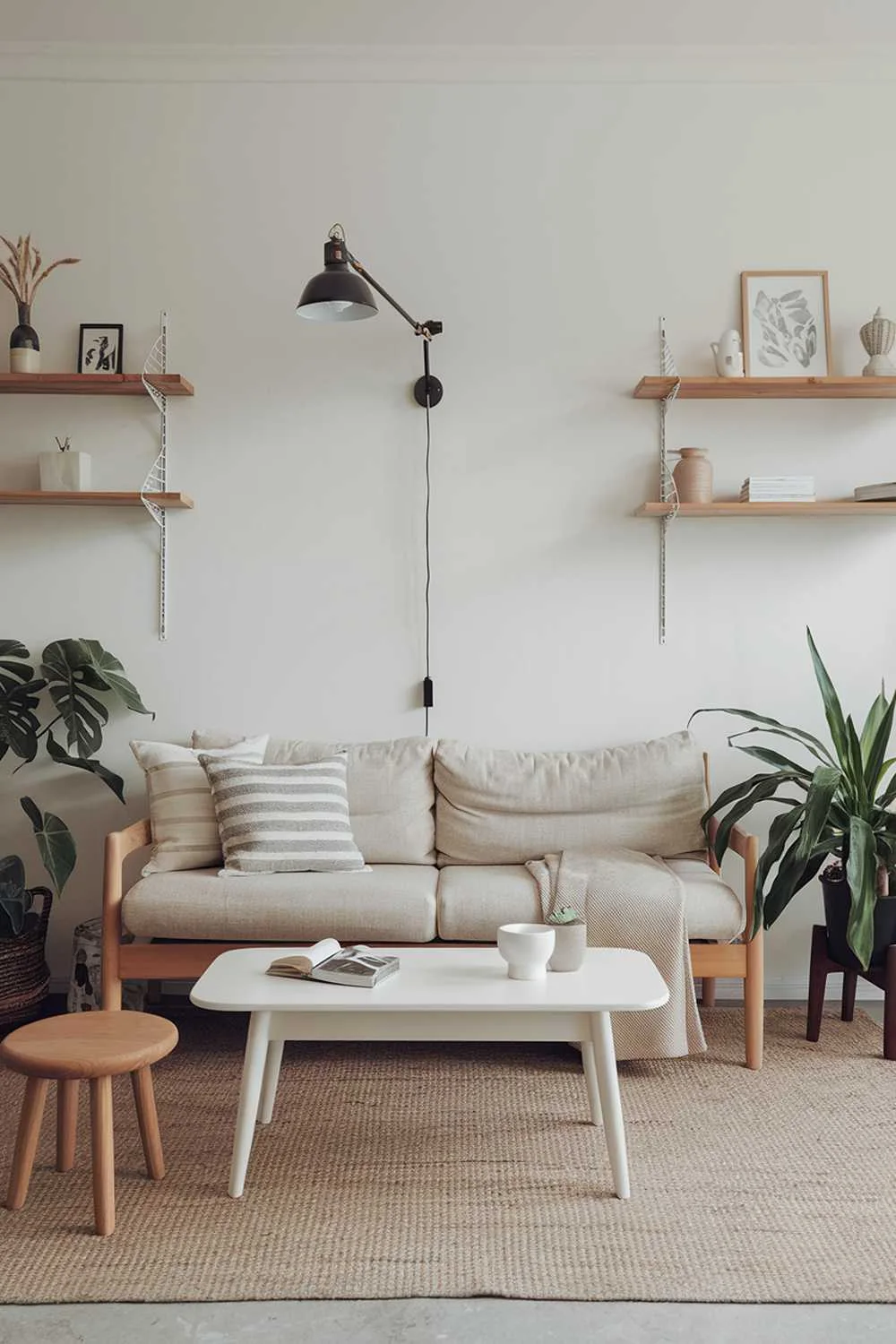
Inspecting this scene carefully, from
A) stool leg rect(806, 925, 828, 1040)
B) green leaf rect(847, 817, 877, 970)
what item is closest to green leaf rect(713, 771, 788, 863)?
green leaf rect(847, 817, 877, 970)

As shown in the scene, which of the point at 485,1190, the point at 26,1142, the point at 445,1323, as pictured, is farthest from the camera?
the point at 485,1190

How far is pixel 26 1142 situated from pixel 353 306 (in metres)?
2.33

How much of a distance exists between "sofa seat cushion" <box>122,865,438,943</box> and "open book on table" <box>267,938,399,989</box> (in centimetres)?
52

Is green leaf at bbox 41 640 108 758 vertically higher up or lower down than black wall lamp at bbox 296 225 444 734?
lower down

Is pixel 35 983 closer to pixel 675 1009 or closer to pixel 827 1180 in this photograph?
pixel 675 1009

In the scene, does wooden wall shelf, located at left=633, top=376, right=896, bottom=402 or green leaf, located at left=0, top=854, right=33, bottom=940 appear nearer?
green leaf, located at left=0, top=854, right=33, bottom=940

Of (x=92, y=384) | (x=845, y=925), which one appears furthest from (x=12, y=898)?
(x=845, y=925)

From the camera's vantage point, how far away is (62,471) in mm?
3756

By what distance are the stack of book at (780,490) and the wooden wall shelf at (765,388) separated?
0.99ft

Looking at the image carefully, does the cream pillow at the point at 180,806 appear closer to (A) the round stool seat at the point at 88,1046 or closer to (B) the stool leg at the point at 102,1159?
(A) the round stool seat at the point at 88,1046

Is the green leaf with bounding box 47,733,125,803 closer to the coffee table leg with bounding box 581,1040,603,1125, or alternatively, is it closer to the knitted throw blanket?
the knitted throw blanket

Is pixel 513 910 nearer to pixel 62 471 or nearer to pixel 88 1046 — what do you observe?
pixel 88 1046

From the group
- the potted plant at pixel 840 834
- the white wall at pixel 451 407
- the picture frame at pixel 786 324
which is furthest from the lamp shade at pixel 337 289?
the potted plant at pixel 840 834

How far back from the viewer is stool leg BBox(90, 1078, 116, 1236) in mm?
2217
